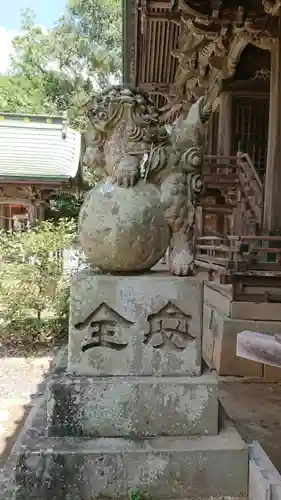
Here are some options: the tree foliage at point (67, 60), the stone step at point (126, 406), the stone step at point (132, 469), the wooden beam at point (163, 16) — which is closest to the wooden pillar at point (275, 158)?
the wooden beam at point (163, 16)

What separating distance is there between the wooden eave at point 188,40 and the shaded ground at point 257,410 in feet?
14.1

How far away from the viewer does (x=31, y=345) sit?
7621 mm

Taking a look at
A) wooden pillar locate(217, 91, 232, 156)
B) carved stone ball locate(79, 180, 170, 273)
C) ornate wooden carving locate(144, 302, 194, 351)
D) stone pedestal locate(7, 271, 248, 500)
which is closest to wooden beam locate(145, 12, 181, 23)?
wooden pillar locate(217, 91, 232, 156)

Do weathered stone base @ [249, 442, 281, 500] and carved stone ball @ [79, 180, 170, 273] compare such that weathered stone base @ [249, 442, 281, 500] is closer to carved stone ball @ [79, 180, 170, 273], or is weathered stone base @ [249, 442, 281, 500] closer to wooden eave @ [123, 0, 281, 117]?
carved stone ball @ [79, 180, 170, 273]

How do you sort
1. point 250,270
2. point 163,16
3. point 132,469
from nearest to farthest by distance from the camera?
1. point 132,469
2. point 250,270
3. point 163,16

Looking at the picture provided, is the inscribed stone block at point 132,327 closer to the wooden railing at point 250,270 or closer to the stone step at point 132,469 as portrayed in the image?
the stone step at point 132,469

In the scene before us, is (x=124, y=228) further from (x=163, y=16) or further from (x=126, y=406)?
(x=163, y=16)

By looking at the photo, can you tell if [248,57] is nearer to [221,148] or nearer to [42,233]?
[221,148]

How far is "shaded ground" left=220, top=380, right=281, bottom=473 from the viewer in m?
4.03

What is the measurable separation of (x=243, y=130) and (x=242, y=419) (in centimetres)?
575

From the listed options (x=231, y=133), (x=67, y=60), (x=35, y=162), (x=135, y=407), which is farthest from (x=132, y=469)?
(x=67, y=60)

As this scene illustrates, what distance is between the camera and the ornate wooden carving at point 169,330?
2559 millimetres

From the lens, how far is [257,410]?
4.91 metres

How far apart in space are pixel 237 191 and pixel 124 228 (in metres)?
5.56
